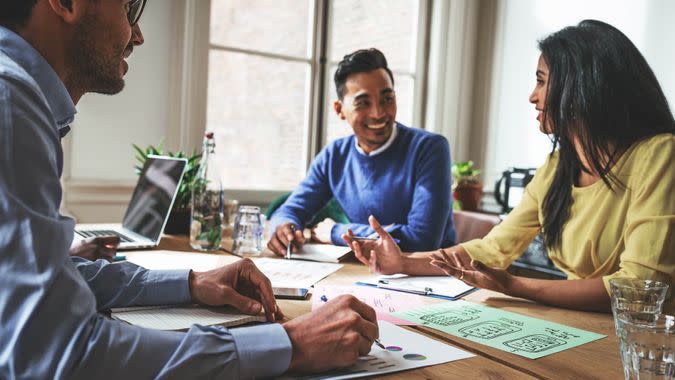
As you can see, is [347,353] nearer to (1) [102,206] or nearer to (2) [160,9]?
(1) [102,206]

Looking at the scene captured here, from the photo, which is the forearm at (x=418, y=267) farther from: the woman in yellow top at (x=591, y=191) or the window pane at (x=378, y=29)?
the window pane at (x=378, y=29)

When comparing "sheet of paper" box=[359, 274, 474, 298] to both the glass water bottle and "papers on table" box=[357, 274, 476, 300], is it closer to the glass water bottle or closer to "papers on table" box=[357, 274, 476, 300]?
"papers on table" box=[357, 274, 476, 300]

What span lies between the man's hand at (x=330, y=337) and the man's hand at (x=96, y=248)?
2.81 feet

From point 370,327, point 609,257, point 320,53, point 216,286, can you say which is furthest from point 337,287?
point 320,53

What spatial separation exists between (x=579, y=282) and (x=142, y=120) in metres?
2.39

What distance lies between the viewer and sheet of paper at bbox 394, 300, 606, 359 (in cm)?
92

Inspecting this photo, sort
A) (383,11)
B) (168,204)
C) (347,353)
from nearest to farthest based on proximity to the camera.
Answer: (347,353)
(168,204)
(383,11)

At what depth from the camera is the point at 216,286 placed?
100 cm

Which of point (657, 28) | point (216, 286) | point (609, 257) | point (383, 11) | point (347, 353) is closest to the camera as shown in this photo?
point (347, 353)

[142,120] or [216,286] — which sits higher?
[142,120]

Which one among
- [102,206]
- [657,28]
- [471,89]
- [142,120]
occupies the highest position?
[657,28]

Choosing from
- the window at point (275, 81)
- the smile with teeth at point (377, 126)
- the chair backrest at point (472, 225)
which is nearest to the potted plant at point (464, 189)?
the chair backrest at point (472, 225)

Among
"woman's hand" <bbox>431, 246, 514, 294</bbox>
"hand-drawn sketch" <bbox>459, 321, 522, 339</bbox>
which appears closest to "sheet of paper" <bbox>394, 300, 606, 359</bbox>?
"hand-drawn sketch" <bbox>459, 321, 522, 339</bbox>

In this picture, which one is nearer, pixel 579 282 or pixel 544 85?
pixel 579 282
